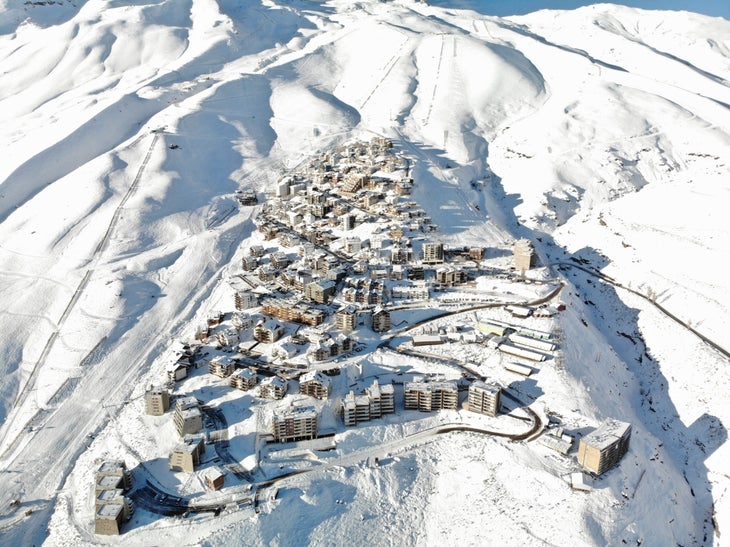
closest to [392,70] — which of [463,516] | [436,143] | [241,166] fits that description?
[436,143]

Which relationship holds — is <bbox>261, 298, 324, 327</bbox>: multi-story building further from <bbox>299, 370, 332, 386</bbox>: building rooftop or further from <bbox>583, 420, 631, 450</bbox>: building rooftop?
<bbox>583, 420, 631, 450</bbox>: building rooftop

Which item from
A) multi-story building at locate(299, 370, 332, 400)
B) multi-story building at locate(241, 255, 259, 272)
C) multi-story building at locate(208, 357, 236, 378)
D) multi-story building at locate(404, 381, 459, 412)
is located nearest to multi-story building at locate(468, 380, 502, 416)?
multi-story building at locate(404, 381, 459, 412)

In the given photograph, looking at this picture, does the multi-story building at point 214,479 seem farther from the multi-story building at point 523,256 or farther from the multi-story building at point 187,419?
the multi-story building at point 523,256

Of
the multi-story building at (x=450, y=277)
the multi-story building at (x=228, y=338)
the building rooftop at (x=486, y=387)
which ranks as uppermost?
the building rooftop at (x=486, y=387)

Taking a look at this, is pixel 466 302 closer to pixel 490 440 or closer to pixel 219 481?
pixel 490 440

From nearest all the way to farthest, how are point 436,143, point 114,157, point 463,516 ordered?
1. point 463,516
2. point 114,157
3. point 436,143

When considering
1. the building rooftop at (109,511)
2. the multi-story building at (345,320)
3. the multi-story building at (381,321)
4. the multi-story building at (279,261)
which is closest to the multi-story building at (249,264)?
the multi-story building at (279,261)
